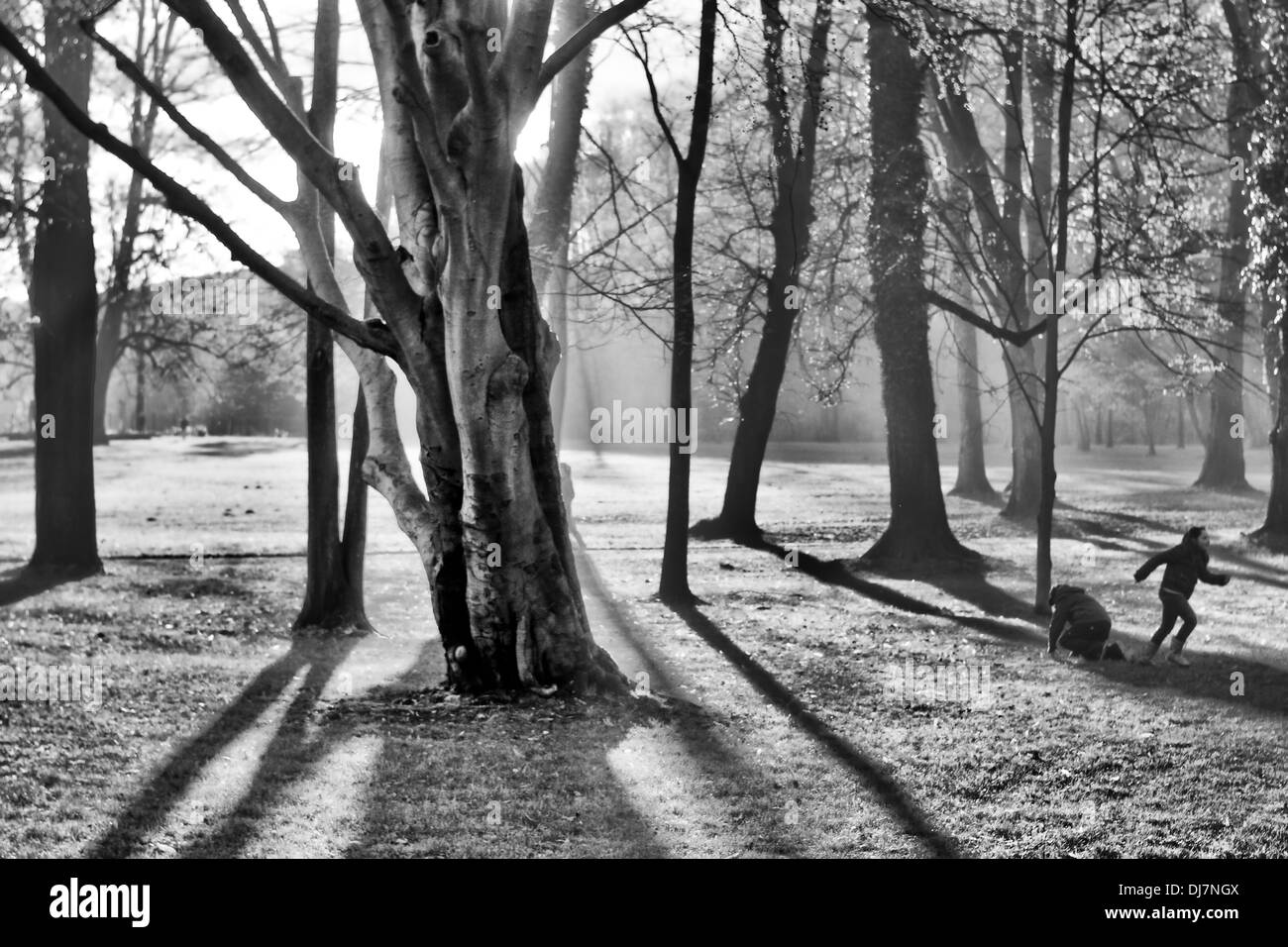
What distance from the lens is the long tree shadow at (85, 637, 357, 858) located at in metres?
6.37

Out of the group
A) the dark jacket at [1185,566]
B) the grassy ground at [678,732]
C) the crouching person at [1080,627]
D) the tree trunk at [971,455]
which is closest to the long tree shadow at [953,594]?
the grassy ground at [678,732]

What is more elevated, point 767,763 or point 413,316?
point 413,316

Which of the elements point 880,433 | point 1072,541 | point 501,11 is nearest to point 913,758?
point 501,11

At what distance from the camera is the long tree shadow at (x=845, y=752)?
6.69 meters

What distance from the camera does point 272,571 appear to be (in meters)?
17.8

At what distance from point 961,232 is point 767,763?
459 inches

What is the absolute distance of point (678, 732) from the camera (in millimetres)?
8789

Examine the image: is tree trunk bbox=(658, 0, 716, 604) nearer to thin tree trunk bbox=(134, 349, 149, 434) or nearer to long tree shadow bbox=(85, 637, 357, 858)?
long tree shadow bbox=(85, 637, 357, 858)

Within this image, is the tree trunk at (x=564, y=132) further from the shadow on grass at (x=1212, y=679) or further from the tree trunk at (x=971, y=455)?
the tree trunk at (x=971, y=455)

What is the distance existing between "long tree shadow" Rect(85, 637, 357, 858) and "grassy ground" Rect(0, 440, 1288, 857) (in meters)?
0.03

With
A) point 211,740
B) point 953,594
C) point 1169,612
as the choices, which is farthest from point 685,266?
point 211,740

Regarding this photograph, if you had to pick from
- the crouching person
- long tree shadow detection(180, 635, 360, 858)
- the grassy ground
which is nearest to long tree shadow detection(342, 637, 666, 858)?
the grassy ground
